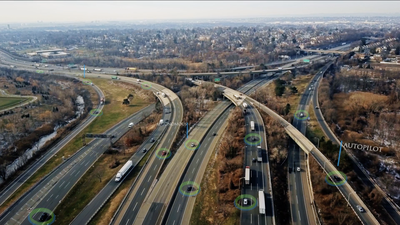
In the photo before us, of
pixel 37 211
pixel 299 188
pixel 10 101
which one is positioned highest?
pixel 10 101

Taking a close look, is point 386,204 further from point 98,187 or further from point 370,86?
point 370,86

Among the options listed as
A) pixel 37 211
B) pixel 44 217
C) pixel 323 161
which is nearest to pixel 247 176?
pixel 323 161

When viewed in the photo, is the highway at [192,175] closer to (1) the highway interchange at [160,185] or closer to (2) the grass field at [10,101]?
(1) the highway interchange at [160,185]

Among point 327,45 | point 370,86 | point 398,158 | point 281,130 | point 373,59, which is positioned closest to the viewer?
point 398,158

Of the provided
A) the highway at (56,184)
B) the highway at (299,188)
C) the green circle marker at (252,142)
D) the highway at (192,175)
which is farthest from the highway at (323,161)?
the highway at (56,184)

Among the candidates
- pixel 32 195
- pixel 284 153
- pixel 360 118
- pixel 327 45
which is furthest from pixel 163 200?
pixel 327 45

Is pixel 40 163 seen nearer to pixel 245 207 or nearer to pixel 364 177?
pixel 245 207

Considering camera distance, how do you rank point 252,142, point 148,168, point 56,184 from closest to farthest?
point 56,184, point 148,168, point 252,142
